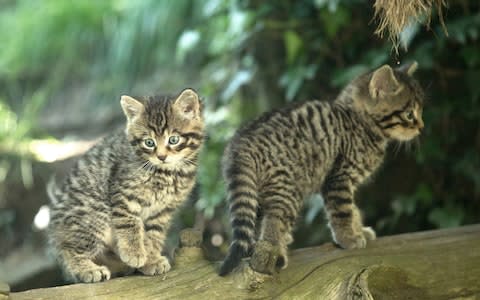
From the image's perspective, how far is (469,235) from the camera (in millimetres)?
3607

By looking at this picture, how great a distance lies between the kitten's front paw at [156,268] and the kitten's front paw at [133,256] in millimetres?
30

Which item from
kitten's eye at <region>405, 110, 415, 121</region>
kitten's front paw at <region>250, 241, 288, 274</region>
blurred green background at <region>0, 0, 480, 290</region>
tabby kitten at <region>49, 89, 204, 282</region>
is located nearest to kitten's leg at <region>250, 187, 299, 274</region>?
kitten's front paw at <region>250, 241, 288, 274</region>

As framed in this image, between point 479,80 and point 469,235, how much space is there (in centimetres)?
156

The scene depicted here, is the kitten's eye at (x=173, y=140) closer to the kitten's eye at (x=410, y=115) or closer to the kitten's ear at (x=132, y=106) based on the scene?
the kitten's ear at (x=132, y=106)

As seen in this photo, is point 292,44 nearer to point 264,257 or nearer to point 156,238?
point 156,238

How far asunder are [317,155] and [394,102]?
1.79 ft

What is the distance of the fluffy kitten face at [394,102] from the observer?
3770 mm

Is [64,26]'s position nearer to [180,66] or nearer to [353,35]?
[180,66]

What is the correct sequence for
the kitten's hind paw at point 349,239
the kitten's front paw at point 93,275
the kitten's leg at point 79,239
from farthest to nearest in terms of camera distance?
the kitten's hind paw at point 349,239
the kitten's leg at point 79,239
the kitten's front paw at point 93,275

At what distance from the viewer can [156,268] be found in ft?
10.4

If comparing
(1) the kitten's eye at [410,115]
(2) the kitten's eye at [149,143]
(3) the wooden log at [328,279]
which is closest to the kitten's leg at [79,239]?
(3) the wooden log at [328,279]

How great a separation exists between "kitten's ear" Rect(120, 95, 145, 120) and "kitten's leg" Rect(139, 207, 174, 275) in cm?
48

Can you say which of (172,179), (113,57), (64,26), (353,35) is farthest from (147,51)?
(172,179)

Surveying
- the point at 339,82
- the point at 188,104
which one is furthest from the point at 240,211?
the point at 339,82
